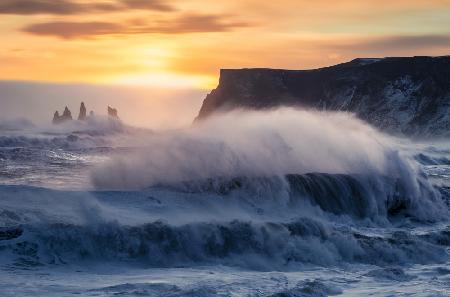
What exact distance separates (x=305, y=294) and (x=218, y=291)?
63.2 inches

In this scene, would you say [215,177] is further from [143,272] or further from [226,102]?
[226,102]

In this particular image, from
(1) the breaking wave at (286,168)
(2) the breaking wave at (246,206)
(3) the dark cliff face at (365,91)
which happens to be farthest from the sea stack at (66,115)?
(1) the breaking wave at (286,168)

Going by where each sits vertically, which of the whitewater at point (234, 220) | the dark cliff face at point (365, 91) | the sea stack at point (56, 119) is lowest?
the whitewater at point (234, 220)

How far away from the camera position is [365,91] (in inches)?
3620

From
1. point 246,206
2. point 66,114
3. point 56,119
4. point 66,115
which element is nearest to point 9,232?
point 246,206

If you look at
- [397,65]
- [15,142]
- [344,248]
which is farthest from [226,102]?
[344,248]

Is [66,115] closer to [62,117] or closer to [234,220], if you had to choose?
[62,117]

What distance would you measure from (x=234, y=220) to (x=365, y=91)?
259 ft

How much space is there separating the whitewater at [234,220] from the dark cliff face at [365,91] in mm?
62811

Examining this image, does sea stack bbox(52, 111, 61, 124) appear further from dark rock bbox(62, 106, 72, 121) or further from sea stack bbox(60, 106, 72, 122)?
dark rock bbox(62, 106, 72, 121)

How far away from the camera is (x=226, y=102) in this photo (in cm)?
9831

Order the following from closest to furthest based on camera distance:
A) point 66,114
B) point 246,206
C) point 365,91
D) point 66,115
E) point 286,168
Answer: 1. point 246,206
2. point 286,168
3. point 365,91
4. point 66,115
5. point 66,114

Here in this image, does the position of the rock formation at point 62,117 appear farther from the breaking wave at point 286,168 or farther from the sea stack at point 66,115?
the breaking wave at point 286,168

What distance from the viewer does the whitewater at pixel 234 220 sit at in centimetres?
1281
